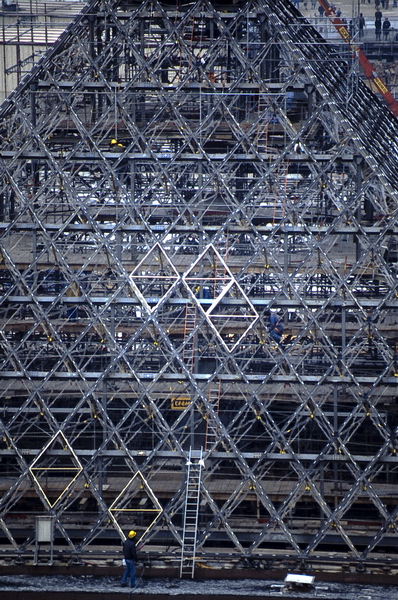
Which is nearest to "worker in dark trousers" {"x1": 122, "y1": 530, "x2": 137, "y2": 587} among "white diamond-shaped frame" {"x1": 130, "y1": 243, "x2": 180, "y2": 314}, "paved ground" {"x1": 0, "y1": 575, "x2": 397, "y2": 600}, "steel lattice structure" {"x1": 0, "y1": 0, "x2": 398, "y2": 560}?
"paved ground" {"x1": 0, "y1": 575, "x2": 397, "y2": 600}

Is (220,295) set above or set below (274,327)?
above

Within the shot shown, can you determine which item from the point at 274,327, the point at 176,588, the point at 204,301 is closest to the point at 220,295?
the point at 204,301

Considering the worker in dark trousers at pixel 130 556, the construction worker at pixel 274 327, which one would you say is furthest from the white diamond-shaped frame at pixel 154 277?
the worker in dark trousers at pixel 130 556

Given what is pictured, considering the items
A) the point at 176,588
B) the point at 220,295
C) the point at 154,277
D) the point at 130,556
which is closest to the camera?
the point at 130,556

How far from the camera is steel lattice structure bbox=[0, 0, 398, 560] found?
49.8 metres

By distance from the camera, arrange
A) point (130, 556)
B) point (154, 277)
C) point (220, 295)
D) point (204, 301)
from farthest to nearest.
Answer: point (204, 301) < point (220, 295) < point (154, 277) < point (130, 556)

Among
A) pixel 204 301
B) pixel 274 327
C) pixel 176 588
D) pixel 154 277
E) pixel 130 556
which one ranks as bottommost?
pixel 176 588

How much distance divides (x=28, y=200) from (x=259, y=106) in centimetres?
829

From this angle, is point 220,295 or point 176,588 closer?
point 176,588

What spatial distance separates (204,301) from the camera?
5062 cm

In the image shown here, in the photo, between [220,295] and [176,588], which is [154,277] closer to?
[220,295]

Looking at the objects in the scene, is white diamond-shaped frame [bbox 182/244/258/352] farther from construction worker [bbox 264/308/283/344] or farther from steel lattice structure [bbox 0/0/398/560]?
construction worker [bbox 264/308/283/344]

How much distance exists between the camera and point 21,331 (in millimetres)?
56531

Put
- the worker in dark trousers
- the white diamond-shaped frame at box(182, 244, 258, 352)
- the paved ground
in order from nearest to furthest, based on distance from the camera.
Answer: the paved ground < the worker in dark trousers < the white diamond-shaped frame at box(182, 244, 258, 352)
